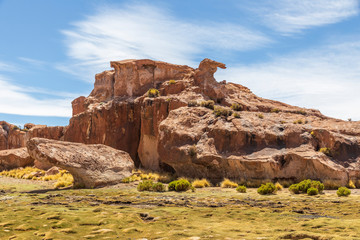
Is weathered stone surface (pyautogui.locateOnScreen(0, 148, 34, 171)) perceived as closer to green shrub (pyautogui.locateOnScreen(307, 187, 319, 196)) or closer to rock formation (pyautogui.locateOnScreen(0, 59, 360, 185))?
rock formation (pyautogui.locateOnScreen(0, 59, 360, 185))

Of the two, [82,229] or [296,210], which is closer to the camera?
[82,229]

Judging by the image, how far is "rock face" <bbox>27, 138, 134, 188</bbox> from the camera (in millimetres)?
19531

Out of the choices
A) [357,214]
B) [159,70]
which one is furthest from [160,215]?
[159,70]

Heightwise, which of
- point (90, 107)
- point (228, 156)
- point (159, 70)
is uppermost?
point (159, 70)

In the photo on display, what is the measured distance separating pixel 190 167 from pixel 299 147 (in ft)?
23.9

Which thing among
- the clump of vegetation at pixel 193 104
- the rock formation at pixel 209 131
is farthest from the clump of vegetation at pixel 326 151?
the clump of vegetation at pixel 193 104

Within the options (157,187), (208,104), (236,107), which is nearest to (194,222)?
(157,187)

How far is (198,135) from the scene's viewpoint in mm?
24141

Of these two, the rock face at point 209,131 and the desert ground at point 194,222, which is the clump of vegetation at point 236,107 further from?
the desert ground at point 194,222

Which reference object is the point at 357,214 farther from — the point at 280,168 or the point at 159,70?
the point at 159,70

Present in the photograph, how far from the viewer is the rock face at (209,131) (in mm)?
20781

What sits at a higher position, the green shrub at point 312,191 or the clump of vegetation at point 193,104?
the clump of vegetation at point 193,104

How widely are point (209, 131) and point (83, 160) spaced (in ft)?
28.6

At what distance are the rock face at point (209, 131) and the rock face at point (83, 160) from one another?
3.94 metres
